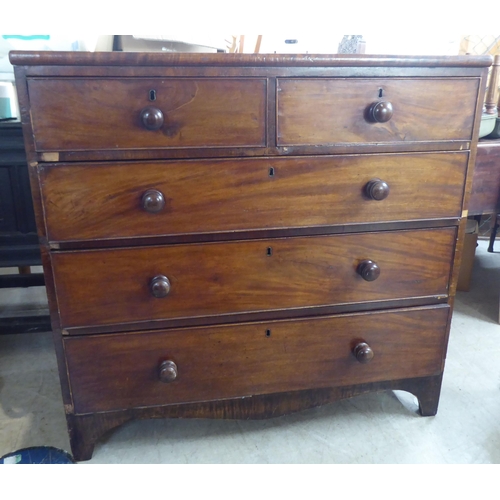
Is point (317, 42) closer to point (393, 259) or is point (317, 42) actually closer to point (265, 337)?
point (393, 259)

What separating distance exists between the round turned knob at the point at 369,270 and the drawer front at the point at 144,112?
1.32 ft

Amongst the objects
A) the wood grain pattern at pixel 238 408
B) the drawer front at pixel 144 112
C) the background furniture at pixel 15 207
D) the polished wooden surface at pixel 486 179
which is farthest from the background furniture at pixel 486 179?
the background furniture at pixel 15 207

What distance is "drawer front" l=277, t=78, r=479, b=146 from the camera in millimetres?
953

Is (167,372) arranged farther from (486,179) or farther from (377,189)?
(486,179)

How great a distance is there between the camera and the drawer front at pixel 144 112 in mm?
878

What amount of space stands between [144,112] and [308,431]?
95 centimetres

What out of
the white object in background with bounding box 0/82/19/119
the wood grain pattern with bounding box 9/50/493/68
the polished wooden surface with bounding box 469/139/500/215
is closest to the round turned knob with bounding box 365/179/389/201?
the wood grain pattern with bounding box 9/50/493/68

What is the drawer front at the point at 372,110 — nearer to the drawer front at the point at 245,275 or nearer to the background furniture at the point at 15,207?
the drawer front at the point at 245,275

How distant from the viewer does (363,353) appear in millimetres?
1138

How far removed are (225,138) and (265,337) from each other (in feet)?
1.60

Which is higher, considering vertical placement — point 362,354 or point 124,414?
point 362,354

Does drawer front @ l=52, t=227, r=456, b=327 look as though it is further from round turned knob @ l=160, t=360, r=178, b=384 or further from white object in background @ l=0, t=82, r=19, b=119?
white object in background @ l=0, t=82, r=19, b=119

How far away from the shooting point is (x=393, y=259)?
112cm

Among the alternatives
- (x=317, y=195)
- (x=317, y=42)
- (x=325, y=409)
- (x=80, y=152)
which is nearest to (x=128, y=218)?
(x=80, y=152)
